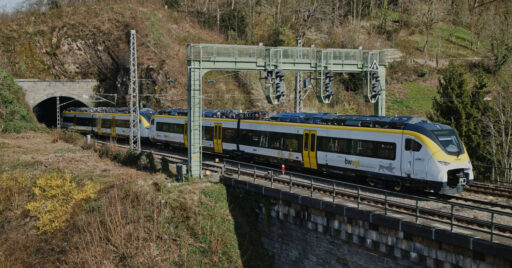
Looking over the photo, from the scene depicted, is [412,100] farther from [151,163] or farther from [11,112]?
[11,112]

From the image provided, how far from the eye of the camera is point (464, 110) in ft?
94.2

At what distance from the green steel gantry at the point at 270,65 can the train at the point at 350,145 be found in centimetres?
Answer: 249

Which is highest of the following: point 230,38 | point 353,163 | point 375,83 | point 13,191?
point 230,38

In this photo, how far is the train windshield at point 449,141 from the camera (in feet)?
55.6

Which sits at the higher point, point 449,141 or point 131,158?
point 449,141

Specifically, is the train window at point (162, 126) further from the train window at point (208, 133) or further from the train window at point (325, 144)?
the train window at point (325, 144)

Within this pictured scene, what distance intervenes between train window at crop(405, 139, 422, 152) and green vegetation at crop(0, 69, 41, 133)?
35153 mm

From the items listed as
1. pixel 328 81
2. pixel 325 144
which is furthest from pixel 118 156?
pixel 325 144

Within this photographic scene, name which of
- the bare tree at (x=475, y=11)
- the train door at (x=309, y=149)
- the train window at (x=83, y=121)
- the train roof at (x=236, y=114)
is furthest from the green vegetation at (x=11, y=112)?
the bare tree at (x=475, y=11)

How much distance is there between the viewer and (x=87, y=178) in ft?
79.7

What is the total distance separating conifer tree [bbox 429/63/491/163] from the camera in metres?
28.1

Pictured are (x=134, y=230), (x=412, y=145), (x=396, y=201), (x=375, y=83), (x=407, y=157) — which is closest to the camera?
(x=396, y=201)

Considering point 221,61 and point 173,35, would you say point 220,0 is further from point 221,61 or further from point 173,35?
point 221,61

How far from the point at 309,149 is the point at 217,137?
785 centimetres
